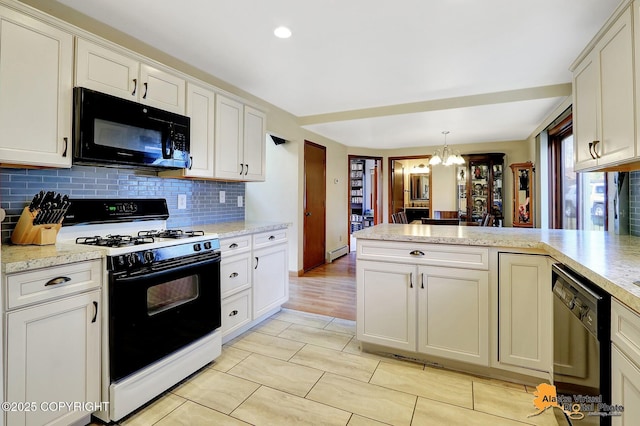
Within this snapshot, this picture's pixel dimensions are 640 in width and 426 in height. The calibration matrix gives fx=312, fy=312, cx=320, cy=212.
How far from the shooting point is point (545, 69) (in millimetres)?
2916

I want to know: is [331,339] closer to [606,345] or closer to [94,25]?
[606,345]

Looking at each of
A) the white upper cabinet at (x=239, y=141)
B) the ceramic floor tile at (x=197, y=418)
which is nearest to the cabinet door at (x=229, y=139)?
the white upper cabinet at (x=239, y=141)

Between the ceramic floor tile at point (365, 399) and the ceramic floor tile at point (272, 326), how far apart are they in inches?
33.2

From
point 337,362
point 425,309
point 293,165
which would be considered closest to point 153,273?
point 337,362

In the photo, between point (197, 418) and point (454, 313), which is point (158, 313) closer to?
point (197, 418)

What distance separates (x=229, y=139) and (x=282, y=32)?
3.43 ft

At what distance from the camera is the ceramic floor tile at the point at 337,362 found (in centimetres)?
210

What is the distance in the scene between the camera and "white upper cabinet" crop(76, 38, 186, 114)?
182 cm

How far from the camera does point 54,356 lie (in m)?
1.42

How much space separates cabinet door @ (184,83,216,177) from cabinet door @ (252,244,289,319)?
0.85 m

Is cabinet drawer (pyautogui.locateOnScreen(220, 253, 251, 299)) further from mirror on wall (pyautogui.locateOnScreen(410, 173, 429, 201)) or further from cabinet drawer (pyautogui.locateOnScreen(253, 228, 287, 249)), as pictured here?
mirror on wall (pyautogui.locateOnScreen(410, 173, 429, 201))

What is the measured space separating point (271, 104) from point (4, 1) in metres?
2.67

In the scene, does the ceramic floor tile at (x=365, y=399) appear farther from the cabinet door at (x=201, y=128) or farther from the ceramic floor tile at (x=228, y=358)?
the cabinet door at (x=201, y=128)

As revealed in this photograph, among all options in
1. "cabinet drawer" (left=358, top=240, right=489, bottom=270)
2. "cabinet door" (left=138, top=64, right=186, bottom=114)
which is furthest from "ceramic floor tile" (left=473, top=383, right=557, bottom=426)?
"cabinet door" (left=138, top=64, right=186, bottom=114)
